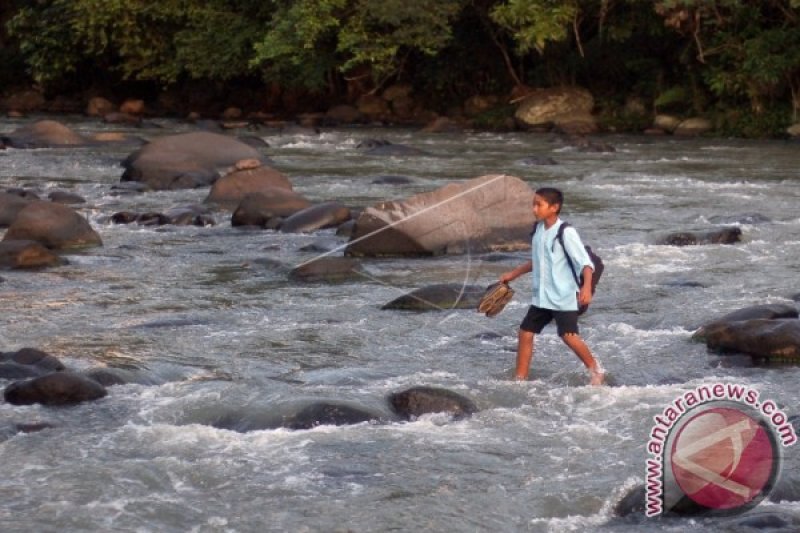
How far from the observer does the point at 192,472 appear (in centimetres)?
691

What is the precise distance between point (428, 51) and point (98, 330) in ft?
63.5

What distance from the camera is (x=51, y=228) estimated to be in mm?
13797

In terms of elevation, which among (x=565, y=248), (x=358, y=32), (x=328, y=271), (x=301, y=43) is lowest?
(x=328, y=271)

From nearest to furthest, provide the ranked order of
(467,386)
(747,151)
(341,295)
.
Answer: (467,386) < (341,295) < (747,151)

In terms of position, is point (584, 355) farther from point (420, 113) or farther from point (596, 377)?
point (420, 113)

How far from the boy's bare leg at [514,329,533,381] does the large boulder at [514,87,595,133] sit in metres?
20.4

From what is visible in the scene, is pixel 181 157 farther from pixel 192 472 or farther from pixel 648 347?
pixel 192 472

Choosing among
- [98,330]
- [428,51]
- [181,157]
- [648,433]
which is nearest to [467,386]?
[648,433]

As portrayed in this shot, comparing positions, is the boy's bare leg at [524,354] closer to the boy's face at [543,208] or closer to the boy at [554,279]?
the boy at [554,279]

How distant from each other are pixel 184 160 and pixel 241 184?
314 centimetres

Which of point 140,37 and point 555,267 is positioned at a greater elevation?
point 140,37

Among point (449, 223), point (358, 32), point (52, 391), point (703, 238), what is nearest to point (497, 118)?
point (358, 32)

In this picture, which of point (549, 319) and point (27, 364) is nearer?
point (549, 319)

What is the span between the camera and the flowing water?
6.50 meters
